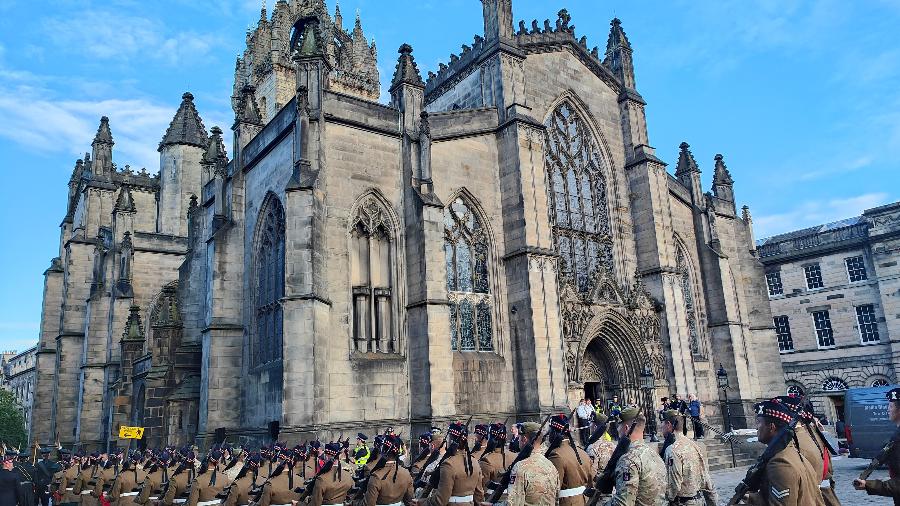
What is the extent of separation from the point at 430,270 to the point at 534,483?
12869 millimetres

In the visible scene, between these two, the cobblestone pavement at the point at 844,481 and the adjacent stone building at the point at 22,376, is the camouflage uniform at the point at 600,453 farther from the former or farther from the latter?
the adjacent stone building at the point at 22,376

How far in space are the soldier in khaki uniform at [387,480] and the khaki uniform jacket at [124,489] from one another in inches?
299

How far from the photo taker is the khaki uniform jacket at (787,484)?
4723 mm

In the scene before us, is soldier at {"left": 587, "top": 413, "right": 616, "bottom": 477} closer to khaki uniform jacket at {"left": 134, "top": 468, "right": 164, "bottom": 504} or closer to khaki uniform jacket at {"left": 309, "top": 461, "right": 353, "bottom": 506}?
khaki uniform jacket at {"left": 309, "top": 461, "right": 353, "bottom": 506}

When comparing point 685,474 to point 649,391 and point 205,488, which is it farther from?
point 649,391

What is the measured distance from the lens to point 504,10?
24109 mm

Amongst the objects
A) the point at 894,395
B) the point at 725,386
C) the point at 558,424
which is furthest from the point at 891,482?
the point at 725,386

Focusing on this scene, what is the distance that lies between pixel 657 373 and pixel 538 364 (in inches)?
Answer: 251

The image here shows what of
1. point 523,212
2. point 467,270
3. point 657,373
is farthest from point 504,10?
point 657,373

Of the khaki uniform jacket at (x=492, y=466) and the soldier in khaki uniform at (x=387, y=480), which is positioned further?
the khaki uniform jacket at (x=492, y=466)

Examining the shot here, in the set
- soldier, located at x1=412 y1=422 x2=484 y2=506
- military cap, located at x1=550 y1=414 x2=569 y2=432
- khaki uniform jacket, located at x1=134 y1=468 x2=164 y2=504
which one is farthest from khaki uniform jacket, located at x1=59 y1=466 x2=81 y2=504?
military cap, located at x1=550 y1=414 x2=569 y2=432

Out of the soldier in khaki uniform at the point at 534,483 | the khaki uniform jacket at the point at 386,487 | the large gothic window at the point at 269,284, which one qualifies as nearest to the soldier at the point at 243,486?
the khaki uniform jacket at the point at 386,487

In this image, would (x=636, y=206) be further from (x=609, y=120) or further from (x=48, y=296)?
(x=48, y=296)

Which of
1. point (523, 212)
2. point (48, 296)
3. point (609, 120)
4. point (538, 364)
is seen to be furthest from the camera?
point (48, 296)
